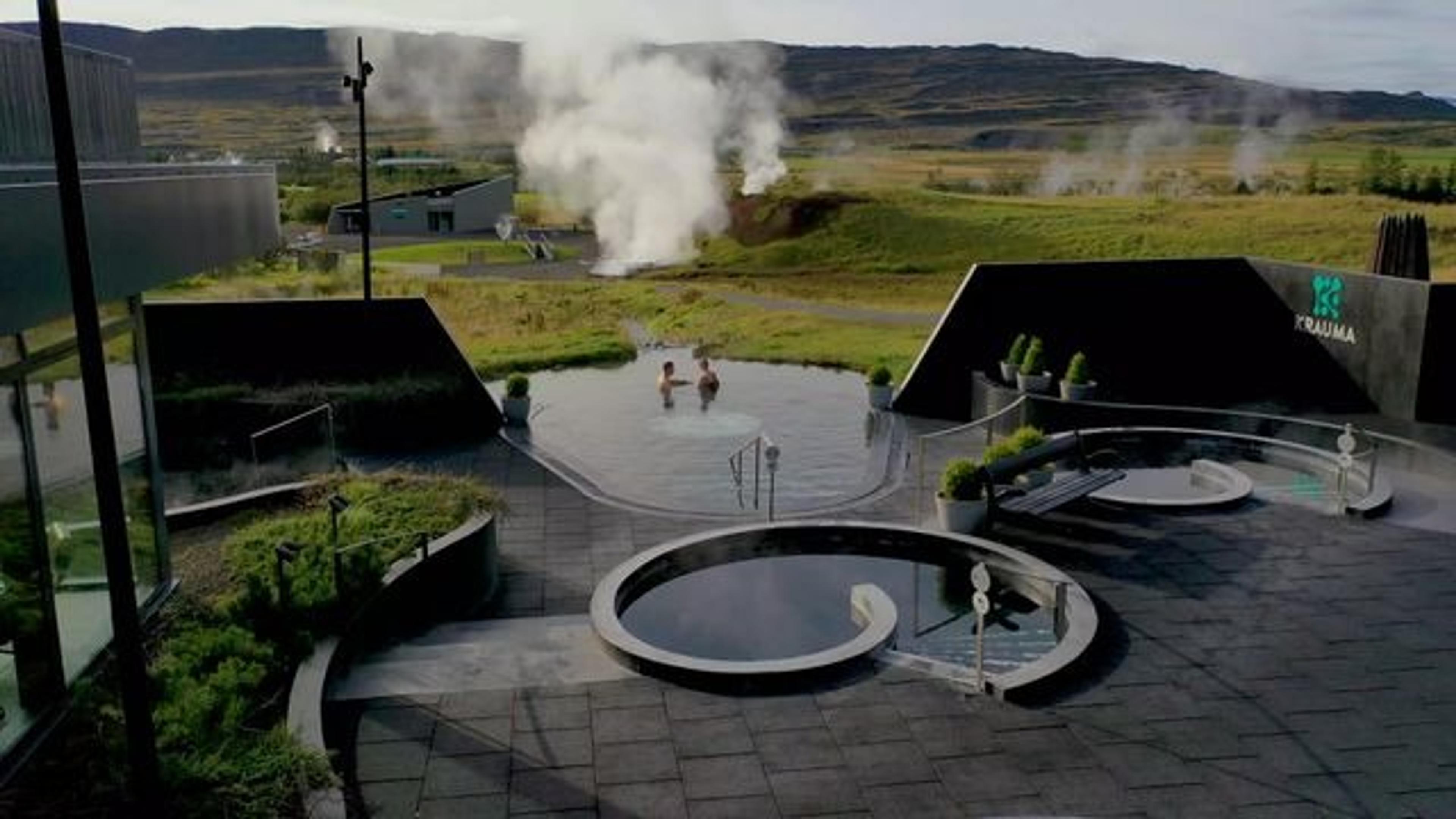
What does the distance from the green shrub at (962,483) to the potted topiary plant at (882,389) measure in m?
8.19

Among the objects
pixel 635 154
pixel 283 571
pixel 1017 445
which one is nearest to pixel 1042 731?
pixel 1017 445

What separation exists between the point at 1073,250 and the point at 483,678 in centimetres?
5234

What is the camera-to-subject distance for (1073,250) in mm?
58188

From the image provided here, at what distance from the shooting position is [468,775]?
8.85 meters

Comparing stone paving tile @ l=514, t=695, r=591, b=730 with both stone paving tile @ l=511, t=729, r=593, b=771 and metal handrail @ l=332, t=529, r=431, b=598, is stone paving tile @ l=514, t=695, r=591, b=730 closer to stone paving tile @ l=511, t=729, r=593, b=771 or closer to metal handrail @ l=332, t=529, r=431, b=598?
stone paving tile @ l=511, t=729, r=593, b=771

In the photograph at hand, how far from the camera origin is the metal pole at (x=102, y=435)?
611cm

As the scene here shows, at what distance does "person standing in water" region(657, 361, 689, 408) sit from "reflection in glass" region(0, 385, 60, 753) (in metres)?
14.6

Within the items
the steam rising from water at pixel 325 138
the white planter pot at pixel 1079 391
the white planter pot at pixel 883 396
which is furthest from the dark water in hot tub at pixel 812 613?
the steam rising from water at pixel 325 138

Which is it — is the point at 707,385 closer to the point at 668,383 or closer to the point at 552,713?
the point at 668,383

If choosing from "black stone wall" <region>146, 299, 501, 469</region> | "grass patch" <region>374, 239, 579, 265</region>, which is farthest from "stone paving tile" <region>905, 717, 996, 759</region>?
"grass patch" <region>374, 239, 579, 265</region>

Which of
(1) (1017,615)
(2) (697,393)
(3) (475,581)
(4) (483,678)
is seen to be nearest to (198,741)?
(4) (483,678)

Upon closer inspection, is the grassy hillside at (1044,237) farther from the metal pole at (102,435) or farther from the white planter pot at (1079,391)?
the metal pole at (102,435)

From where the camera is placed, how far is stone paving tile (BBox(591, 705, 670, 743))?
31.1 feet

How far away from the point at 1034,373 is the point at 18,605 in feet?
53.7
